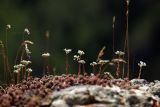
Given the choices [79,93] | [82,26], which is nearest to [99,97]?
[79,93]

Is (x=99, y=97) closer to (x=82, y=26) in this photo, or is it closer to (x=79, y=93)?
(x=79, y=93)

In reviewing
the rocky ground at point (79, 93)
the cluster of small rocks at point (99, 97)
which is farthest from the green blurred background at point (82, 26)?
the cluster of small rocks at point (99, 97)

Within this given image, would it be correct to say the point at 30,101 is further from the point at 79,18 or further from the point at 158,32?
the point at 158,32

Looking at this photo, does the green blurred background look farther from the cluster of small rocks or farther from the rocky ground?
the cluster of small rocks

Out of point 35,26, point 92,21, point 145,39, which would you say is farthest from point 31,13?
point 145,39

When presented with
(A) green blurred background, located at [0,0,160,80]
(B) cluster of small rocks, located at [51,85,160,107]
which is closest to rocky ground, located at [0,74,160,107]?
(B) cluster of small rocks, located at [51,85,160,107]

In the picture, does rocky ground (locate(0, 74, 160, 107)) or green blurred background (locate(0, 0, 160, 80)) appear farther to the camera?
green blurred background (locate(0, 0, 160, 80))
